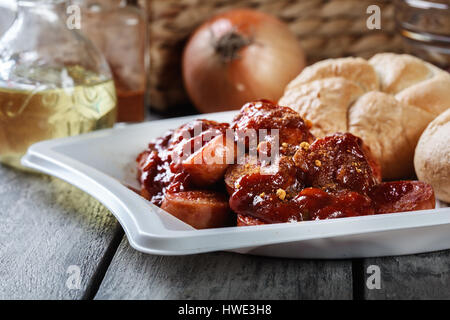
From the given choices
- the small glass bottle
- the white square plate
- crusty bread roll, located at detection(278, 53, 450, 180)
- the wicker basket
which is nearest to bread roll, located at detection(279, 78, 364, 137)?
crusty bread roll, located at detection(278, 53, 450, 180)

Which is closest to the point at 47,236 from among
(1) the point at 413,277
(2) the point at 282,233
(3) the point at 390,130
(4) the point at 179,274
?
(4) the point at 179,274

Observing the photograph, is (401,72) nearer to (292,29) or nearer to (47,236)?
(292,29)

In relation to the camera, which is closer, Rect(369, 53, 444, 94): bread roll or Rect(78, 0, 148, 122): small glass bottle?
Rect(369, 53, 444, 94): bread roll

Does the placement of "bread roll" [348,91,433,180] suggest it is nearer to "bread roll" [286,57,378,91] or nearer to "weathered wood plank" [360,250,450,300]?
"bread roll" [286,57,378,91]

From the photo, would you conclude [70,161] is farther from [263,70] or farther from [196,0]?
[196,0]

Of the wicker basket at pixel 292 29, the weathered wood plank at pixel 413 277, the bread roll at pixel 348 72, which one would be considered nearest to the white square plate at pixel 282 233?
the weathered wood plank at pixel 413 277

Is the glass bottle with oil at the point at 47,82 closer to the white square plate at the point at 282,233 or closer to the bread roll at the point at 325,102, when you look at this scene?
the white square plate at the point at 282,233
